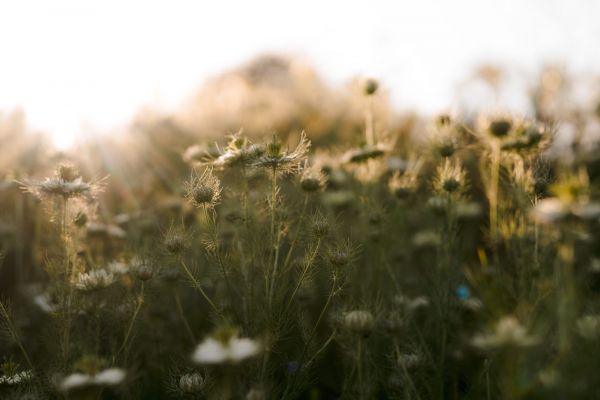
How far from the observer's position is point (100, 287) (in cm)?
249

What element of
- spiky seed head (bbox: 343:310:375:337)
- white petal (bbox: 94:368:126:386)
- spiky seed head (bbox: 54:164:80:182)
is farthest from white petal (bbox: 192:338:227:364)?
spiky seed head (bbox: 54:164:80:182)

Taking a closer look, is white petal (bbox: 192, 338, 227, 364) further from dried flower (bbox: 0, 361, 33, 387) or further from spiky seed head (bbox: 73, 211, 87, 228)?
spiky seed head (bbox: 73, 211, 87, 228)

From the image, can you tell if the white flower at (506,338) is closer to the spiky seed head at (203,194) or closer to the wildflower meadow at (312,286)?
the wildflower meadow at (312,286)

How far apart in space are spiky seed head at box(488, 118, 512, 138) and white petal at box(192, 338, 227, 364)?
1.57m

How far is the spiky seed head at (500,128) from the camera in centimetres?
250

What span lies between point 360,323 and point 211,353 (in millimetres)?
669

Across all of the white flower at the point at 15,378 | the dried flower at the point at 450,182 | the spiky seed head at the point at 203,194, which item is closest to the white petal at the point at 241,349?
the spiky seed head at the point at 203,194

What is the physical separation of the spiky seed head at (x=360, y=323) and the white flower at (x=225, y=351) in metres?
0.50

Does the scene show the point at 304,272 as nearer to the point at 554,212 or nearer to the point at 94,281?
the point at 94,281

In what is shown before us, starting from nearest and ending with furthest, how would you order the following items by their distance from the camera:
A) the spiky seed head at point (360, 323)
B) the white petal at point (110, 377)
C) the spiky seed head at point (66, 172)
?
the white petal at point (110, 377)
the spiky seed head at point (360, 323)
the spiky seed head at point (66, 172)

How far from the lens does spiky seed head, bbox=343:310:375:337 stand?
84.2 inches

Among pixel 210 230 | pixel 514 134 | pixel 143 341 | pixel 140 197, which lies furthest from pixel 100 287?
pixel 140 197

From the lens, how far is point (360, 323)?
2.14 meters

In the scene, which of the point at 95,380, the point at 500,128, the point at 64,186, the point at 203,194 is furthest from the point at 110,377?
the point at 500,128
